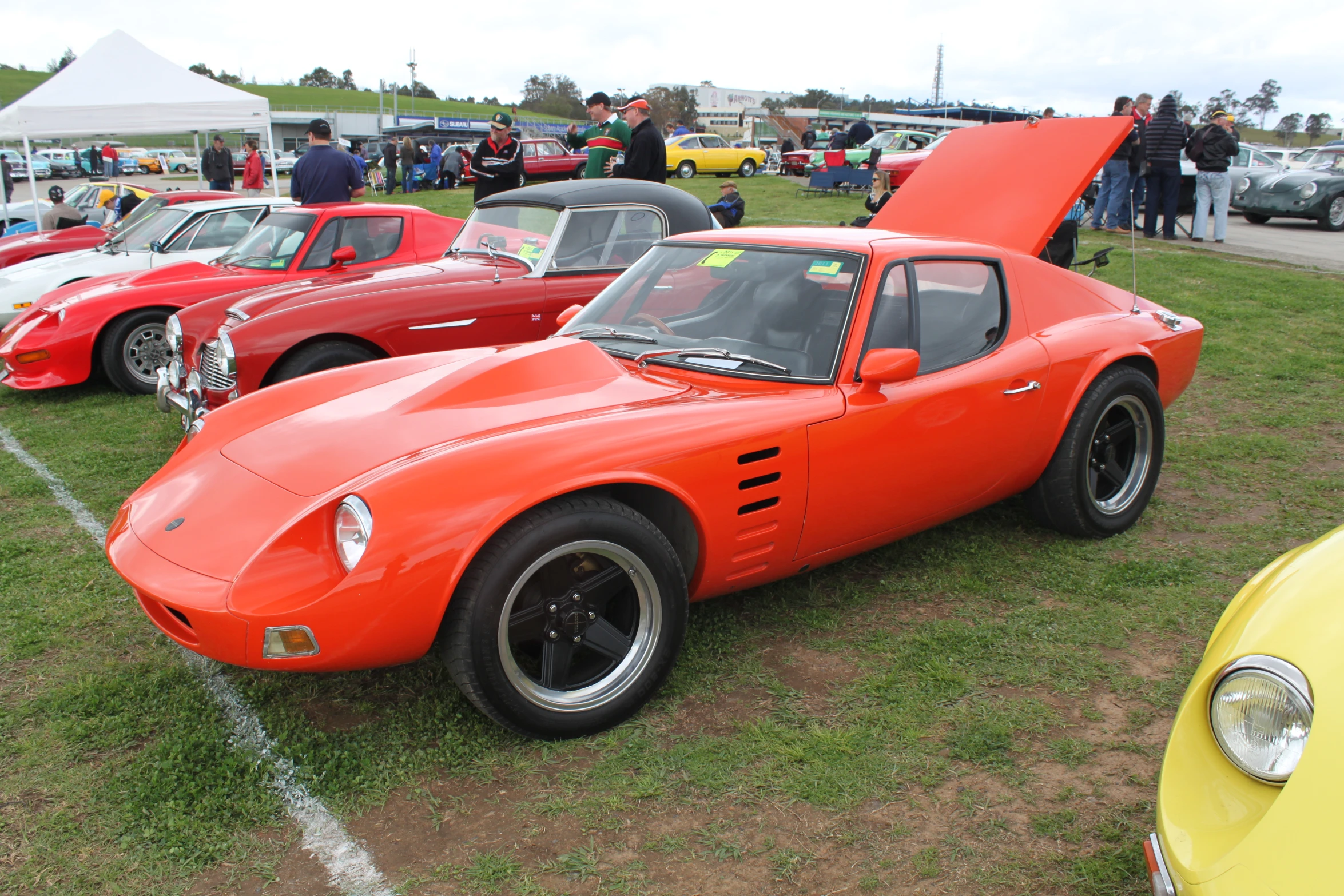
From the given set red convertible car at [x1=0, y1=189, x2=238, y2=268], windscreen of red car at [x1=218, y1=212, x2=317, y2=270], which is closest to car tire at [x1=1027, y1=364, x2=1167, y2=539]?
windscreen of red car at [x1=218, y1=212, x2=317, y2=270]

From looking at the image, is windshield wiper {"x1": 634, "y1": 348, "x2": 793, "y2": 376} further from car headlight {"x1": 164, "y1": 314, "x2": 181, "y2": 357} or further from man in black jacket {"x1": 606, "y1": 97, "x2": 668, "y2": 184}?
man in black jacket {"x1": 606, "y1": 97, "x2": 668, "y2": 184}

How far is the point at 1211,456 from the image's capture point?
506 cm

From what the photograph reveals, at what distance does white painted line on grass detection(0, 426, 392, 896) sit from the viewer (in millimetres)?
2125

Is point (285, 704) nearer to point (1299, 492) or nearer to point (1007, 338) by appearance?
point (1007, 338)

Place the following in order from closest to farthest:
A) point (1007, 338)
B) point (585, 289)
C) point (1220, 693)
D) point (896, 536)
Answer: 1. point (1220, 693)
2. point (896, 536)
3. point (1007, 338)
4. point (585, 289)

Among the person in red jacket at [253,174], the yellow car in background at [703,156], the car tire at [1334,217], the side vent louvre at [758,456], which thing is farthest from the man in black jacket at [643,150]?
the yellow car in background at [703,156]

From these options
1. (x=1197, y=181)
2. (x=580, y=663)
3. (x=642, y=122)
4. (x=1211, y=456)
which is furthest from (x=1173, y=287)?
(x=580, y=663)

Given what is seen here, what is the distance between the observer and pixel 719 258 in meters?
3.56

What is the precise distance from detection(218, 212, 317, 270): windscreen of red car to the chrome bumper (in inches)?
65.3

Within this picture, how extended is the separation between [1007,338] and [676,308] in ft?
4.37

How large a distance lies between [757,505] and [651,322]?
3.30 ft

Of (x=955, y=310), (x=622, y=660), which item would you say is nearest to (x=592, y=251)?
(x=955, y=310)

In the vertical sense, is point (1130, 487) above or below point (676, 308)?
below

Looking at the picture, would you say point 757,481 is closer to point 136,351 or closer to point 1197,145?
point 136,351
